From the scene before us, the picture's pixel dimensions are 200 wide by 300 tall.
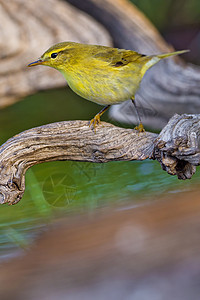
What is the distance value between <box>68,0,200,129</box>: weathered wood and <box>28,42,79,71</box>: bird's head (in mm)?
412

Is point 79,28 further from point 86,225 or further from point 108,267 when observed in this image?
point 108,267

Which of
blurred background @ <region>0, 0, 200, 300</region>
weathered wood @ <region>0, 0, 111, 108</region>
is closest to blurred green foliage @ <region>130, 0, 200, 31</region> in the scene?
blurred background @ <region>0, 0, 200, 300</region>

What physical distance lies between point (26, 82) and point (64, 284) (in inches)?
33.6

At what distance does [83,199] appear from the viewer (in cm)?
83

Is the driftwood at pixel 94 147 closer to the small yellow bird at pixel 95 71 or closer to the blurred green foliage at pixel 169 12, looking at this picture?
the small yellow bird at pixel 95 71

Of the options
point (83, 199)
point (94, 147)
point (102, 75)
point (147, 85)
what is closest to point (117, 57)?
point (102, 75)

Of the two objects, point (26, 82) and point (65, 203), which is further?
point (26, 82)

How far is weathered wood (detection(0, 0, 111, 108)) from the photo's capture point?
3.94 feet

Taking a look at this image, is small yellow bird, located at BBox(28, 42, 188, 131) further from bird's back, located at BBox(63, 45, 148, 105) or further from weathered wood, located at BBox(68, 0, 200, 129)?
weathered wood, located at BBox(68, 0, 200, 129)

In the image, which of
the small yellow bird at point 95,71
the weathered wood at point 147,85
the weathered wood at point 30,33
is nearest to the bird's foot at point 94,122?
the small yellow bird at point 95,71

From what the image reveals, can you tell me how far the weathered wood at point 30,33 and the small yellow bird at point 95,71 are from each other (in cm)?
46

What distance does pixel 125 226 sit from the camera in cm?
68

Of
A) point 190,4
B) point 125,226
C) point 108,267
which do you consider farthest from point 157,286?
point 190,4

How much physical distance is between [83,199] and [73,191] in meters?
0.04
